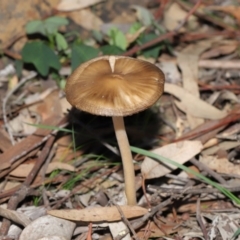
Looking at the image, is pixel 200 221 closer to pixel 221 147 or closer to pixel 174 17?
pixel 221 147

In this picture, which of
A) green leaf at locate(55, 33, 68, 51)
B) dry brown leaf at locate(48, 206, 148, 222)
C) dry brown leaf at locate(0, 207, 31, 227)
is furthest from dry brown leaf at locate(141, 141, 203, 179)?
green leaf at locate(55, 33, 68, 51)

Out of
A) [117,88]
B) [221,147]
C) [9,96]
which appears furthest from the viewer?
[9,96]

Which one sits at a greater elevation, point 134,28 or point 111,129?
point 134,28

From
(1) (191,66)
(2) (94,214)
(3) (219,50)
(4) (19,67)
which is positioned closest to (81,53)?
(4) (19,67)

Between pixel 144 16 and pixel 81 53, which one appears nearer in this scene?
pixel 81 53

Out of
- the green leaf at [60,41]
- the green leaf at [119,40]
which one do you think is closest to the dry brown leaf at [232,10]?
the green leaf at [119,40]

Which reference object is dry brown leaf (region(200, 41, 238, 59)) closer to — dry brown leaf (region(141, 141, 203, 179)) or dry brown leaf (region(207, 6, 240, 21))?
dry brown leaf (region(207, 6, 240, 21))

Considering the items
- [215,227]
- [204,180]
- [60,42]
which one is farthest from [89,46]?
[215,227]
